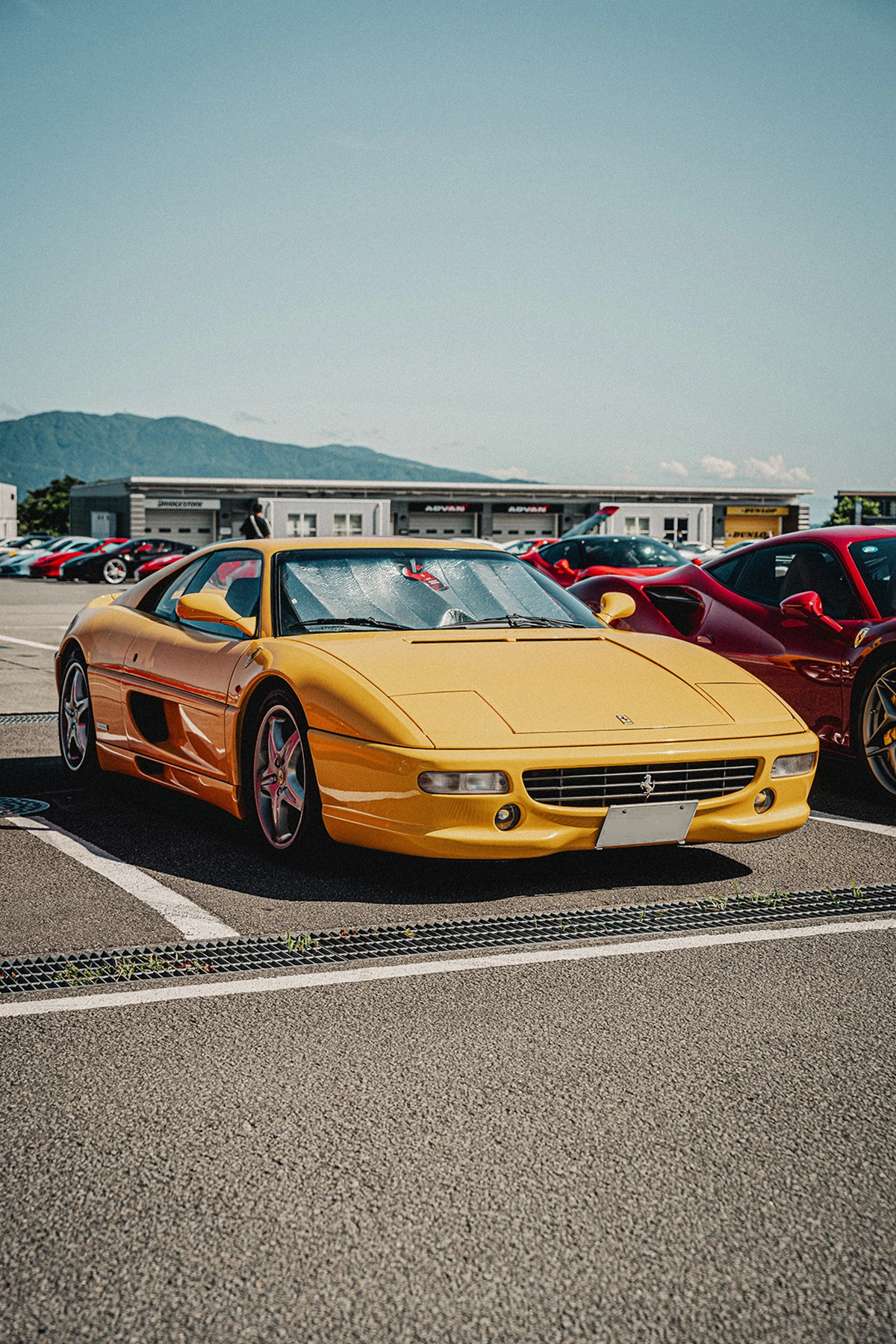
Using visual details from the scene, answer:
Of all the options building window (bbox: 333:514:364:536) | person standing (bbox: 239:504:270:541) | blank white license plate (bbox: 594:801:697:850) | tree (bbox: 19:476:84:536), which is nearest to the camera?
blank white license plate (bbox: 594:801:697:850)

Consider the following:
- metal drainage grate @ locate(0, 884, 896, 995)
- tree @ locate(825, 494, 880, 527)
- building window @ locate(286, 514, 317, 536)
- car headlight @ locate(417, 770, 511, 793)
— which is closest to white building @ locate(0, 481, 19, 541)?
building window @ locate(286, 514, 317, 536)

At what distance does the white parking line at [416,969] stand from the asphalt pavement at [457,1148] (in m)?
0.04

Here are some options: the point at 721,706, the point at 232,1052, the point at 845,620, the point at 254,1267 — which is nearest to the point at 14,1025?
the point at 232,1052

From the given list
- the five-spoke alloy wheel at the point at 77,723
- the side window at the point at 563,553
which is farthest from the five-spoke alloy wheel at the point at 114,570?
the five-spoke alloy wheel at the point at 77,723

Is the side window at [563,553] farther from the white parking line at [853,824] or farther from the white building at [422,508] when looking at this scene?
the white building at [422,508]

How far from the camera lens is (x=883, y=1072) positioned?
324 cm

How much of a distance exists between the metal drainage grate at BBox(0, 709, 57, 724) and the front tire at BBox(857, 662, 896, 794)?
5575 millimetres

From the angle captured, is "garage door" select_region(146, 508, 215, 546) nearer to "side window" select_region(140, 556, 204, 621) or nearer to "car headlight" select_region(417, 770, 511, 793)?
"side window" select_region(140, 556, 204, 621)

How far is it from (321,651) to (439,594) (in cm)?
89

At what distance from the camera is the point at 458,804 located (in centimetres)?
459

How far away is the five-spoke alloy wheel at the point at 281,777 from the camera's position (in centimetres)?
509

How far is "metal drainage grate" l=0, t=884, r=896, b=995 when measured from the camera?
13.0 ft

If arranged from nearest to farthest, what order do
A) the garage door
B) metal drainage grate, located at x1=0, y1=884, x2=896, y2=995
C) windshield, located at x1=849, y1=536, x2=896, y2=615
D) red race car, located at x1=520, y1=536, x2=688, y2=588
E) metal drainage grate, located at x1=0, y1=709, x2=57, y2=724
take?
metal drainage grate, located at x1=0, y1=884, x2=896, y2=995
windshield, located at x1=849, y1=536, x2=896, y2=615
metal drainage grate, located at x1=0, y1=709, x2=57, y2=724
red race car, located at x1=520, y1=536, x2=688, y2=588
the garage door

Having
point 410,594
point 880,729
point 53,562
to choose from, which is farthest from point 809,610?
point 53,562
